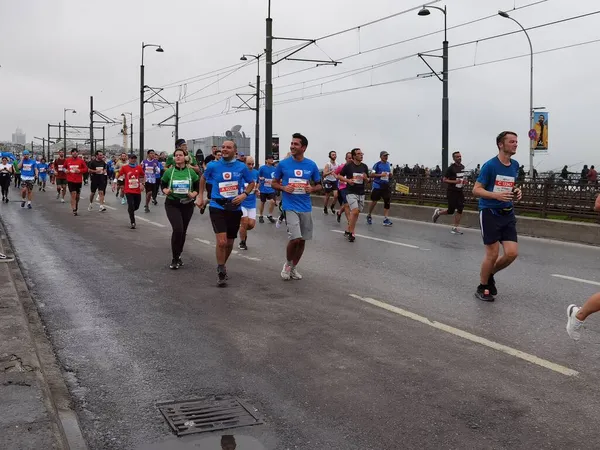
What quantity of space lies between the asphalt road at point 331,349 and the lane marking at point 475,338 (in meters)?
0.02

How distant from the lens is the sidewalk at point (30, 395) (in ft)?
11.7

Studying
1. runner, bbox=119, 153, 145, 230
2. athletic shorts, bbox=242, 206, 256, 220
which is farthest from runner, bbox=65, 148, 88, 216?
athletic shorts, bbox=242, 206, 256, 220

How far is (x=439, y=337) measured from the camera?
6113mm

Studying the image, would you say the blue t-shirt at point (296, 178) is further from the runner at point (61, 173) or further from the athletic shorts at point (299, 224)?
the runner at point (61, 173)

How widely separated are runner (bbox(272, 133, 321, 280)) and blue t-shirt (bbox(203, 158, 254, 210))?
0.51m

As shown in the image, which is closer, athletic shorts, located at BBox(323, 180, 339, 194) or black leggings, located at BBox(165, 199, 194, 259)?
black leggings, located at BBox(165, 199, 194, 259)

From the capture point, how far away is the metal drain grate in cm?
413

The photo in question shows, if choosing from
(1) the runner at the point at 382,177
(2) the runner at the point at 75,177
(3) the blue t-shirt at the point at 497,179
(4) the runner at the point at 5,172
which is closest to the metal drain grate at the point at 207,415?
(3) the blue t-shirt at the point at 497,179

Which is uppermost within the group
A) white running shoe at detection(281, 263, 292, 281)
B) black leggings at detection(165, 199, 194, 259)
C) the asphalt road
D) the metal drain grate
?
black leggings at detection(165, 199, 194, 259)

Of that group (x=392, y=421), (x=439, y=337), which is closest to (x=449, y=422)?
(x=392, y=421)

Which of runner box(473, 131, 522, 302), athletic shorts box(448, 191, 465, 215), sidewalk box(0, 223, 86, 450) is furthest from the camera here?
athletic shorts box(448, 191, 465, 215)

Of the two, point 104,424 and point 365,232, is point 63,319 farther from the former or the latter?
point 365,232

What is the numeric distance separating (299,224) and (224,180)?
111 centimetres

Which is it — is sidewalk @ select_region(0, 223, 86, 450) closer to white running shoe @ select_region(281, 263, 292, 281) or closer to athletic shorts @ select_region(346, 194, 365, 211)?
white running shoe @ select_region(281, 263, 292, 281)
